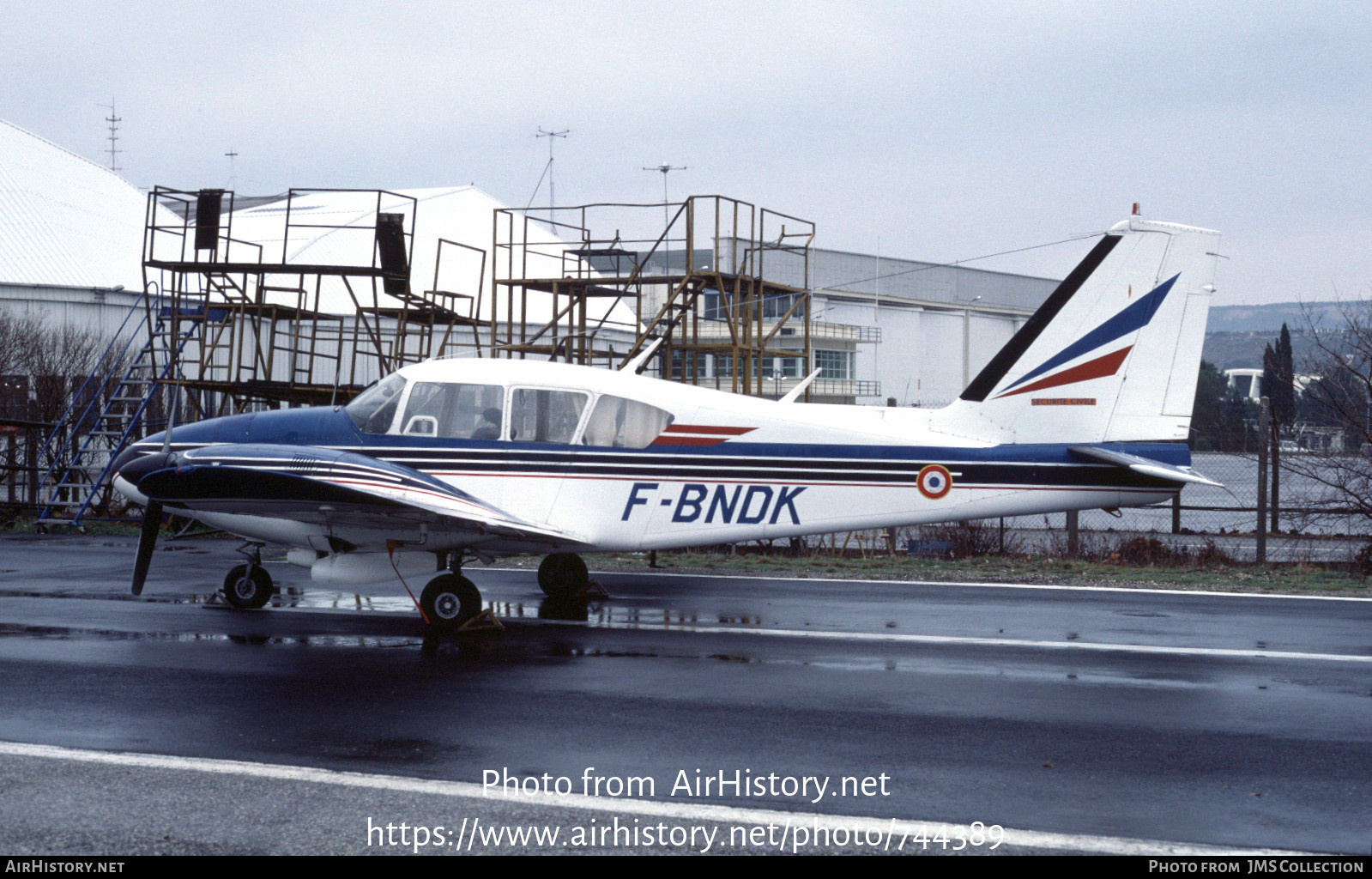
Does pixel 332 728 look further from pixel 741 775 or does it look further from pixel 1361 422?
pixel 1361 422

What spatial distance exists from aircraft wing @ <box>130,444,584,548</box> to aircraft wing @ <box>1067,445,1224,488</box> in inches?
214

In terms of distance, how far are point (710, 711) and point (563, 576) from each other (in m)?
5.46

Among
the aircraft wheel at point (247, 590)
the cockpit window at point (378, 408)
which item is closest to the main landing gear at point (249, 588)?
the aircraft wheel at point (247, 590)

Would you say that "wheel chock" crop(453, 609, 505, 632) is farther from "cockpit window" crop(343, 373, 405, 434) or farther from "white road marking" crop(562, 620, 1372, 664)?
"cockpit window" crop(343, 373, 405, 434)

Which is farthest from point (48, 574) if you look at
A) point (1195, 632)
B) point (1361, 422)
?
point (1361, 422)

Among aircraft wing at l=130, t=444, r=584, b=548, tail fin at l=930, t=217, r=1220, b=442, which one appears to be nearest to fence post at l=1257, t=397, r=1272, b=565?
tail fin at l=930, t=217, r=1220, b=442

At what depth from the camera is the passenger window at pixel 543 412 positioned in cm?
1141

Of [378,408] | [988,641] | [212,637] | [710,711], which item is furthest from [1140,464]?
[212,637]

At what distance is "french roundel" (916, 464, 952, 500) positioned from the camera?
11.2 meters

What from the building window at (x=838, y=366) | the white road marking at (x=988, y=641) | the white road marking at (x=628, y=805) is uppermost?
the building window at (x=838, y=366)

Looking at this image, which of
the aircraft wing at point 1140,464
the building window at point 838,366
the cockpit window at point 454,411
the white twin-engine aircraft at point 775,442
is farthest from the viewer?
the building window at point 838,366

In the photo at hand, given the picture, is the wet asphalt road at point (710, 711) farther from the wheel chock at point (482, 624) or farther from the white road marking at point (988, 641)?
the wheel chock at point (482, 624)

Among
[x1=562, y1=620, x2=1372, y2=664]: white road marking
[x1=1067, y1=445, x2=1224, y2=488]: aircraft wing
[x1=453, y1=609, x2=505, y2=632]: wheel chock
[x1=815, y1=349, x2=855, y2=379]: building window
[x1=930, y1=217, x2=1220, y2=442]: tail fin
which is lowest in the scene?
[x1=453, y1=609, x2=505, y2=632]: wheel chock

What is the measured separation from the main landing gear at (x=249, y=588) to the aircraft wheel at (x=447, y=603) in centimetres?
245
